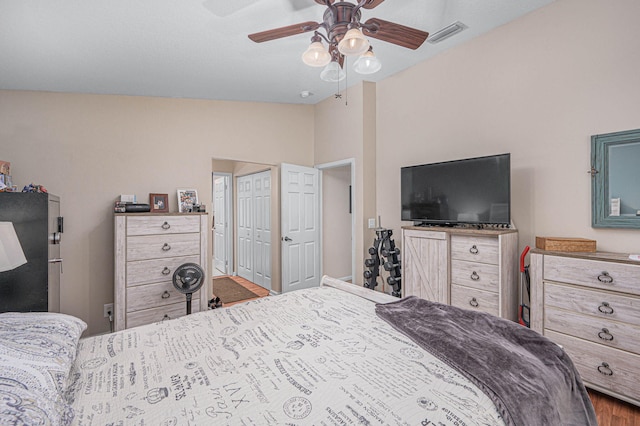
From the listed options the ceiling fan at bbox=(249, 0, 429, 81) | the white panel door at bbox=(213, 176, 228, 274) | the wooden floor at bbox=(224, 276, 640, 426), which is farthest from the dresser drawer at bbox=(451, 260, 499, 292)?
the white panel door at bbox=(213, 176, 228, 274)

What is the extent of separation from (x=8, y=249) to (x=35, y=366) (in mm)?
603

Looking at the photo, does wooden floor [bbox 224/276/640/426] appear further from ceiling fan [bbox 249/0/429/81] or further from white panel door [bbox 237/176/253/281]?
white panel door [bbox 237/176/253/281]

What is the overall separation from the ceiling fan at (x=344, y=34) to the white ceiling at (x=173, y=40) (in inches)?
19.4

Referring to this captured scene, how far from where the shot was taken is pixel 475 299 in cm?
271

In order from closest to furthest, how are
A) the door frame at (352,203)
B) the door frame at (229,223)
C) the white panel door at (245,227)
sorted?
1. the door frame at (352,203)
2. the white panel door at (245,227)
3. the door frame at (229,223)

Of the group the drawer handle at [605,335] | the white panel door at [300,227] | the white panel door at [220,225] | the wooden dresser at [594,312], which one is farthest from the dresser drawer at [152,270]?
the drawer handle at [605,335]

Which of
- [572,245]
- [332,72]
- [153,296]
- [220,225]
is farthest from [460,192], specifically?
[220,225]

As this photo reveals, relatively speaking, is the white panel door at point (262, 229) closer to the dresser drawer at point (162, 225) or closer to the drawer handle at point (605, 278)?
the dresser drawer at point (162, 225)

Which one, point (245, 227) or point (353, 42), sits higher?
point (353, 42)

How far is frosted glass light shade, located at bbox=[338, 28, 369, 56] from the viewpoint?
1613 mm

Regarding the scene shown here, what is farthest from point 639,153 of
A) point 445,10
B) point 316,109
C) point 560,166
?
point 316,109

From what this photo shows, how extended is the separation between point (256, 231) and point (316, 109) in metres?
2.25

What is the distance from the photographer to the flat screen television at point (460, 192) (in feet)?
8.64

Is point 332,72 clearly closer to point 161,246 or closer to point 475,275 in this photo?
point 475,275
